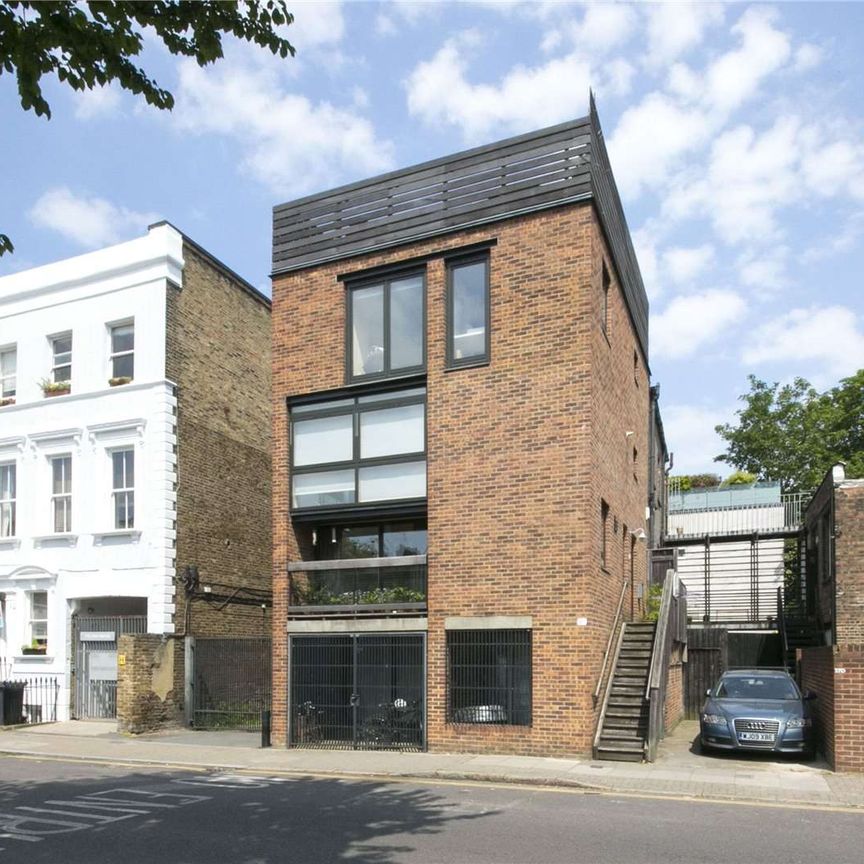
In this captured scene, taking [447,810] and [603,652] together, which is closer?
[447,810]

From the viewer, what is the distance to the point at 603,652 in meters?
16.8

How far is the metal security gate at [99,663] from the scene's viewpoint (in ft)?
73.8

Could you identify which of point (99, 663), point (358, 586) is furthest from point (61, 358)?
point (358, 586)

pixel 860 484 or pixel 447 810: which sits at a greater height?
pixel 860 484

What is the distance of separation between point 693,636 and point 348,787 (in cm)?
1178

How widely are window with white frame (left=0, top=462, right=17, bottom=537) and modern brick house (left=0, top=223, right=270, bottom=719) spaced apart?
4 centimetres

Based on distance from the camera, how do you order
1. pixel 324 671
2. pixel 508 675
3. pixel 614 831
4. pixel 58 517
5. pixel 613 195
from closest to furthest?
pixel 614 831
pixel 508 675
pixel 324 671
pixel 613 195
pixel 58 517

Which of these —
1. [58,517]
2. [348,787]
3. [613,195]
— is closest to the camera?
[348,787]

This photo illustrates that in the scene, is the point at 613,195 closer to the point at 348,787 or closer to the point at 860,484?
the point at 860,484

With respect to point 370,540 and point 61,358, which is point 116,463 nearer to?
point 61,358

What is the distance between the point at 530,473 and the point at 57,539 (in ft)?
42.6

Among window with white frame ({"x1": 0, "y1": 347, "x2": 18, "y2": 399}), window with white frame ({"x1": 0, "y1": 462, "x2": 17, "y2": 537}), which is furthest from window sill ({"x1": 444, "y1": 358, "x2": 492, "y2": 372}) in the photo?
window with white frame ({"x1": 0, "y1": 347, "x2": 18, "y2": 399})

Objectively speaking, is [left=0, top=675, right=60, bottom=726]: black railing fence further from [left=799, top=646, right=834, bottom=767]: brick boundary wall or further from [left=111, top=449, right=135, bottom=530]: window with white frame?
[left=799, top=646, right=834, bottom=767]: brick boundary wall

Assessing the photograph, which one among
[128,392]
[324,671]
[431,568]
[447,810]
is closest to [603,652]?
[431,568]
